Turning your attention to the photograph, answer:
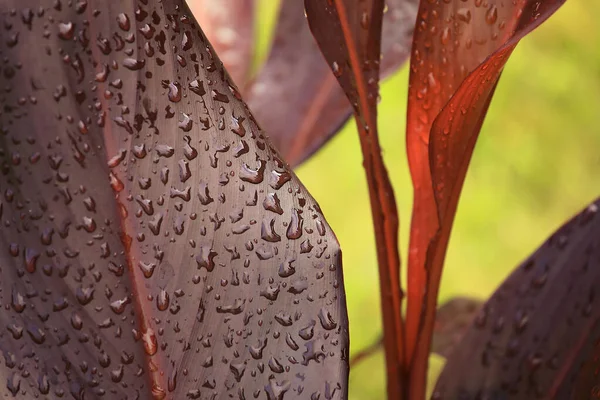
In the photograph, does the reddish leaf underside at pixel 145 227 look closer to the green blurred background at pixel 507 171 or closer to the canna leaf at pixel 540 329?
the canna leaf at pixel 540 329

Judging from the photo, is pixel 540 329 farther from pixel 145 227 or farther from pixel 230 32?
pixel 230 32

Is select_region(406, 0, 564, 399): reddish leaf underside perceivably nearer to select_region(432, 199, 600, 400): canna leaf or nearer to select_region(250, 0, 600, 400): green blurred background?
select_region(432, 199, 600, 400): canna leaf

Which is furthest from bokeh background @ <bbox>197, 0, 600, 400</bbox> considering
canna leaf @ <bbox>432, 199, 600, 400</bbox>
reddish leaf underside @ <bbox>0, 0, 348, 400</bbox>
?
reddish leaf underside @ <bbox>0, 0, 348, 400</bbox>

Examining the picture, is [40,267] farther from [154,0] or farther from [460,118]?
[460,118]

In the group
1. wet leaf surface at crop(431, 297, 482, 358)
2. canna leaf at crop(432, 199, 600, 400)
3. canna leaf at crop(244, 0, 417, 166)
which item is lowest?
wet leaf surface at crop(431, 297, 482, 358)

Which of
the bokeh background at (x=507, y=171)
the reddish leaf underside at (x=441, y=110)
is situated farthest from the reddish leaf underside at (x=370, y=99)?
the bokeh background at (x=507, y=171)

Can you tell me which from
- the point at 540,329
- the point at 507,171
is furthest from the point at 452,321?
the point at 507,171

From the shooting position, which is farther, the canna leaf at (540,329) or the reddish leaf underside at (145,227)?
the canna leaf at (540,329)
